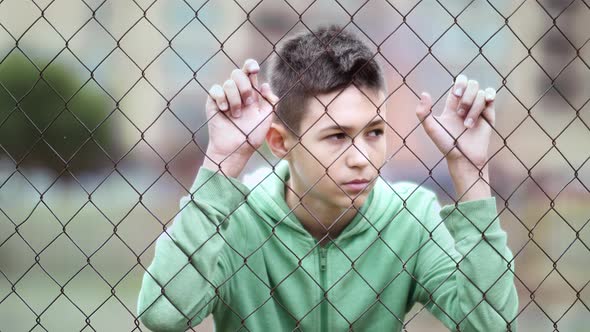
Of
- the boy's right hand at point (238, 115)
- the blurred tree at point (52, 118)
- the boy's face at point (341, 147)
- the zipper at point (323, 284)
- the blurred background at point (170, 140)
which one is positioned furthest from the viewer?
the blurred tree at point (52, 118)

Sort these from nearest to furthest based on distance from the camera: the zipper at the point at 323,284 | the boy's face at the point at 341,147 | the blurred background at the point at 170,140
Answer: the boy's face at the point at 341,147 < the zipper at the point at 323,284 < the blurred background at the point at 170,140

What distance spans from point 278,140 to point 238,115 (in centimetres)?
33

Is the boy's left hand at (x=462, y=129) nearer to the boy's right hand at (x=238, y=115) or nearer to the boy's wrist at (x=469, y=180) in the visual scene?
the boy's wrist at (x=469, y=180)

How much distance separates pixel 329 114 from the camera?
7.73ft

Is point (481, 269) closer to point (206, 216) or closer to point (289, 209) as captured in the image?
point (289, 209)

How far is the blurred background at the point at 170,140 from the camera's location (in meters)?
9.75

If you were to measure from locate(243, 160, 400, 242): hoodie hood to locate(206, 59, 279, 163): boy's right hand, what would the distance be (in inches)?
8.9

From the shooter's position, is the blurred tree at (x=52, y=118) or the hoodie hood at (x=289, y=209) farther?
the blurred tree at (x=52, y=118)

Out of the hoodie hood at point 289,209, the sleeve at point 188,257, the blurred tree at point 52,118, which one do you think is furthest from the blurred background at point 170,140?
the sleeve at point 188,257

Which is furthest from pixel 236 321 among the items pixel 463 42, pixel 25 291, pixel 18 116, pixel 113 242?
pixel 463 42

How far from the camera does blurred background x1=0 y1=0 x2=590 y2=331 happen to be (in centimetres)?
975

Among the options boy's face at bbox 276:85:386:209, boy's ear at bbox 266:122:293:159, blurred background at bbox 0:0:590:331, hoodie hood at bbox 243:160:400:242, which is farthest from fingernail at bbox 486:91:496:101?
blurred background at bbox 0:0:590:331

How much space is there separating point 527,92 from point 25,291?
11364mm

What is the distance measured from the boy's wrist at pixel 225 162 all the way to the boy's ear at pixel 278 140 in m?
0.28
